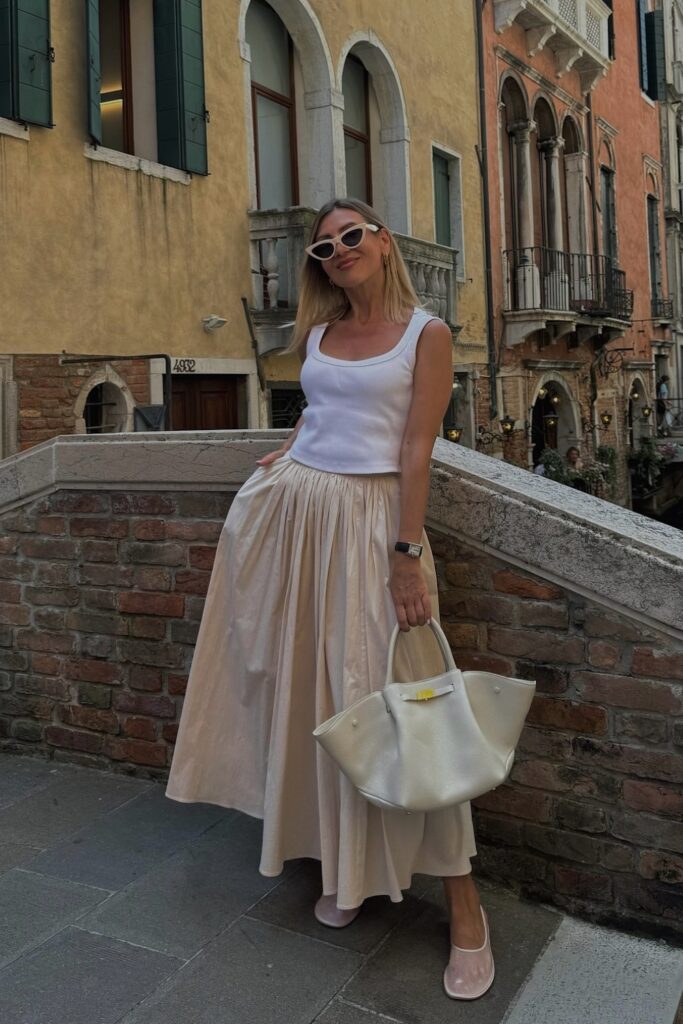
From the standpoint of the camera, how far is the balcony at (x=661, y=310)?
22812mm

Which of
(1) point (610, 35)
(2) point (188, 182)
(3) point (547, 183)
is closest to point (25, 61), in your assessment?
(2) point (188, 182)

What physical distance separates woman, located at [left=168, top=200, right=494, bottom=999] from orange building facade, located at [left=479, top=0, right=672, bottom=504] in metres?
12.2

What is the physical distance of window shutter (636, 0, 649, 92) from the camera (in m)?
21.8

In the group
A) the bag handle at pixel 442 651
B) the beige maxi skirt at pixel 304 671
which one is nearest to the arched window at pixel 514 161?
the beige maxi skirt at pixel 304 671

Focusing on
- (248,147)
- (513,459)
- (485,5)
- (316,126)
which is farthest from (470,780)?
(485,5)

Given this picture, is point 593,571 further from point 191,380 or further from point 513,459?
point 513,459

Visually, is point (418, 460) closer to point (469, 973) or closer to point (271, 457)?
point (271, 457)

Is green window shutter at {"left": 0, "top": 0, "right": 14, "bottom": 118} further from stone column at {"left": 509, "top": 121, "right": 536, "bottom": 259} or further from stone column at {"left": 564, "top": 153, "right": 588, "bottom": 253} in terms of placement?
stone column at {"left": 564, "top": 153, "right": 588, "bottom": 253}

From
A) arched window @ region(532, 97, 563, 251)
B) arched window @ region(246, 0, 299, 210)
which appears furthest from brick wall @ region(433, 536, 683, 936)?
arched window @ region(532, 97, 563, 251)

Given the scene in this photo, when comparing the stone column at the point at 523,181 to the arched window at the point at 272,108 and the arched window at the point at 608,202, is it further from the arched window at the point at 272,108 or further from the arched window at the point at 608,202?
the arched window at the point at 272,108

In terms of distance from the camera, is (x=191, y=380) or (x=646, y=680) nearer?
(x=646, y=680)

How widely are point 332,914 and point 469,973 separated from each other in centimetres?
41

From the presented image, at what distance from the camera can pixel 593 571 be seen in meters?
2.61

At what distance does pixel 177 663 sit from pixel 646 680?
1.61 meters
